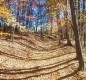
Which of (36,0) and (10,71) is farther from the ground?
(36,0)

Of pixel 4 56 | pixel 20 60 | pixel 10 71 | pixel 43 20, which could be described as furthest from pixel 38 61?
pixel 43 20

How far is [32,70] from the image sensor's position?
56.1ft

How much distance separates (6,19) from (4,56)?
355cm

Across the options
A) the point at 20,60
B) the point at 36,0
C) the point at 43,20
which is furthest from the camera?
the point at 43,20

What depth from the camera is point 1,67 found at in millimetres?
17375

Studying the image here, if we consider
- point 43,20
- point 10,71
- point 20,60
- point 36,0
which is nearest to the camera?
point 10,71

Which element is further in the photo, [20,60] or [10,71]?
[20,60]

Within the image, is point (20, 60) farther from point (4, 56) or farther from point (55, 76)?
point (55, 76)

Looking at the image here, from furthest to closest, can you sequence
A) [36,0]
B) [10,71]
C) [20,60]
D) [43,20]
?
[43,20] → [36,0] → [20,60] → [10,71]

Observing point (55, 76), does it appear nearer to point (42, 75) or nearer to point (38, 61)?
point (42, 75)

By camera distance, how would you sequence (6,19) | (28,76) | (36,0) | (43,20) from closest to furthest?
1. (28,76)
2. (6,19)
3. (36,0)
4. (43,20)

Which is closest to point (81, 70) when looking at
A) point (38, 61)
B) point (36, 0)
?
point (38, 61)

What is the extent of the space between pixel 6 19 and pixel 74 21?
7708 millimetres

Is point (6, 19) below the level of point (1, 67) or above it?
above
